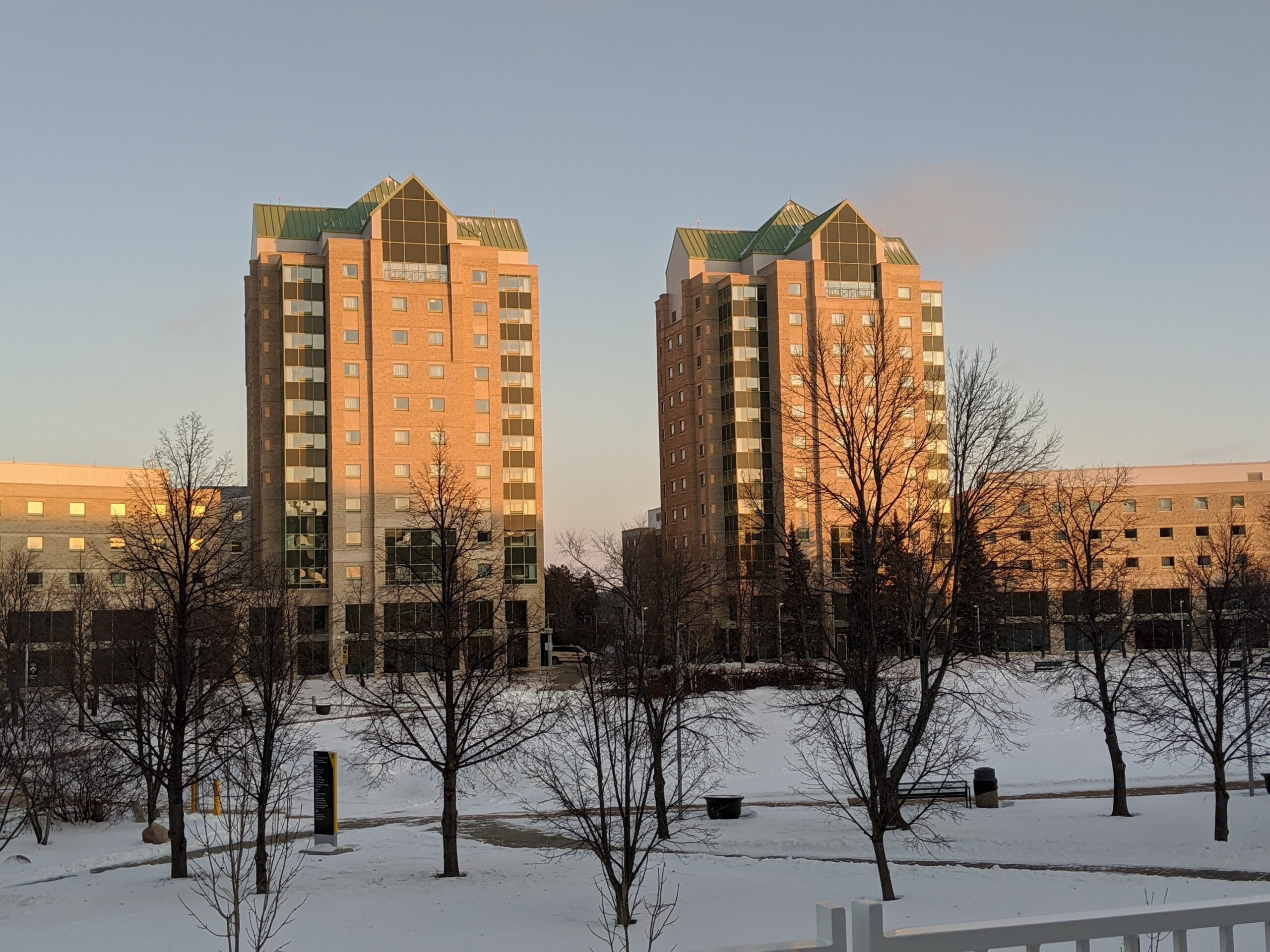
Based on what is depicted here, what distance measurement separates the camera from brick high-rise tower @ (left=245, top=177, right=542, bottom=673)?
8700 centimetres

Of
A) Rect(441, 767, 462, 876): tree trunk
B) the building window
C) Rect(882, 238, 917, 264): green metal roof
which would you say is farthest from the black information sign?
Rect(882, 238, 917, 264): green metal roof

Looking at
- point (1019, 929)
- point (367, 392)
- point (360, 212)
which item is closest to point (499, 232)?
point (360, 212)

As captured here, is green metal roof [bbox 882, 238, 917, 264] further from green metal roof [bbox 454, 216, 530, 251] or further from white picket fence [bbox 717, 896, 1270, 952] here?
white picket fence [bbox 717, 896, 1270, 952]

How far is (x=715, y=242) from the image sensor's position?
113 meters

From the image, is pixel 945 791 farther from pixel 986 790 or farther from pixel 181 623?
pixel 181 623

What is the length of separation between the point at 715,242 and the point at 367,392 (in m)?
40.8

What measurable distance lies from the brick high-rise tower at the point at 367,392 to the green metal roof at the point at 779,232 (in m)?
28.6

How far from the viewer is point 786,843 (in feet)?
94.6

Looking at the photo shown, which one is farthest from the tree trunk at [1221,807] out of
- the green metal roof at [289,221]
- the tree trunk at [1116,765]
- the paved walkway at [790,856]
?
the green metal roof at [289,221]

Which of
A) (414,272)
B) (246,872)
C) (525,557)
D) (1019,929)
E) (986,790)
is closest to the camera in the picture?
(1019,929)

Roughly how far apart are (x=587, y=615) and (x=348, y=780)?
32.2 m

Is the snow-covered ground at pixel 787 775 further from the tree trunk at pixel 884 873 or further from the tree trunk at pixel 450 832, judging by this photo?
the tree trunk at pixel 884 873

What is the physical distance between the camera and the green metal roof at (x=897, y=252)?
105 metres

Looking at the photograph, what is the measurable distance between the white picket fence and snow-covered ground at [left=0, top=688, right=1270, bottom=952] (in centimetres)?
1347
